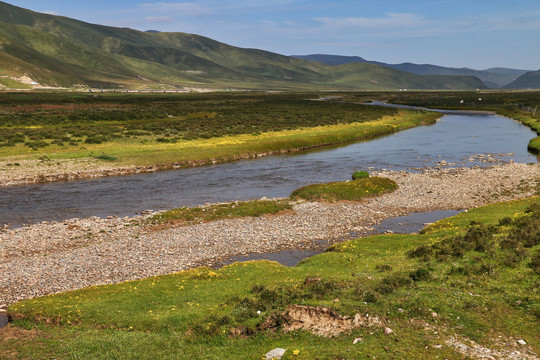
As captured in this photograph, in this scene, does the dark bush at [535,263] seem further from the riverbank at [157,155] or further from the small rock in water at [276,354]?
Answer: the riverbank at [157,155]

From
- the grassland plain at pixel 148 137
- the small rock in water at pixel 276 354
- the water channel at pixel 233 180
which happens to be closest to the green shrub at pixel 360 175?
the water channel at pixel 233 180

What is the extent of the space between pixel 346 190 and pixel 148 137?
50311 mm

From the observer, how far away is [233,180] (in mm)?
55656

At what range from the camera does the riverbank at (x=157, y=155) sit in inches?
2201

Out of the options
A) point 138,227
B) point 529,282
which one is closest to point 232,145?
point 138,227

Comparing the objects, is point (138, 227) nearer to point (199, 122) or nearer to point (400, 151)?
point (400, 151)

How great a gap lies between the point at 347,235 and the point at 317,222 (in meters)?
3.51

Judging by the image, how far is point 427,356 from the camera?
46.8 ft

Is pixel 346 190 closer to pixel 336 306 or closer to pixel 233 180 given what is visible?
pixel 233 180

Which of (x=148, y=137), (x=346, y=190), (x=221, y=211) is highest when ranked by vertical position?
(x=148, y=137)

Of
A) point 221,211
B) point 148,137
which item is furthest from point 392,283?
point 148,137

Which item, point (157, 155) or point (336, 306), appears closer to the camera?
point (336, 306)

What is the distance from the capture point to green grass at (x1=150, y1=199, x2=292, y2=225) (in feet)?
124

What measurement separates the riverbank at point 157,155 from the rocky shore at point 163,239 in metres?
21.3
